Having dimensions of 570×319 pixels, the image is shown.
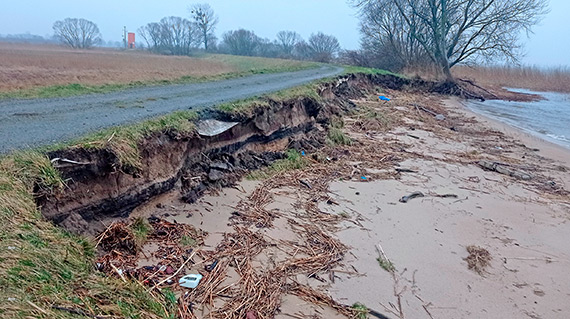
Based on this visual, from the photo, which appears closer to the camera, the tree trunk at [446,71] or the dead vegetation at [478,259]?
the dead vegetation at [478,259]

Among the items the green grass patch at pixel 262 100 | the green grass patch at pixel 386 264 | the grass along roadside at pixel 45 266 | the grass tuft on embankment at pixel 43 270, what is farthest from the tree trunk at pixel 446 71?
the grass tuft on embankment at pixel 43 270

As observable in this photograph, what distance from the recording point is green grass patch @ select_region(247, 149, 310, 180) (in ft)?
22.9

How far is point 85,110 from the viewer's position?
271 inches

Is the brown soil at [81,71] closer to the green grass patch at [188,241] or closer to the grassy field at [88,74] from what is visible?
the grassy field at [88,74]

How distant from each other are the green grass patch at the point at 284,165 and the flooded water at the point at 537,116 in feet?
31.8

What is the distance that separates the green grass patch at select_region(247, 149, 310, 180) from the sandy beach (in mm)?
171

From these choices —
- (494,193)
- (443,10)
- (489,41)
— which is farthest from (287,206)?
(489,41)

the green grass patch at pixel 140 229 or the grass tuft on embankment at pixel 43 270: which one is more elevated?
the grass tuft on embankment at pixel 43 270

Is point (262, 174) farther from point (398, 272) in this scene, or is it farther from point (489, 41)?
point (489, 41)

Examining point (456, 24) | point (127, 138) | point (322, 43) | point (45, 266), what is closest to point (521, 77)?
point (456, 24)

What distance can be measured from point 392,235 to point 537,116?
58.4 ft

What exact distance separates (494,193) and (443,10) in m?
23.7

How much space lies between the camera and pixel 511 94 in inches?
1112

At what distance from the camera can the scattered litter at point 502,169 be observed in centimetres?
828
